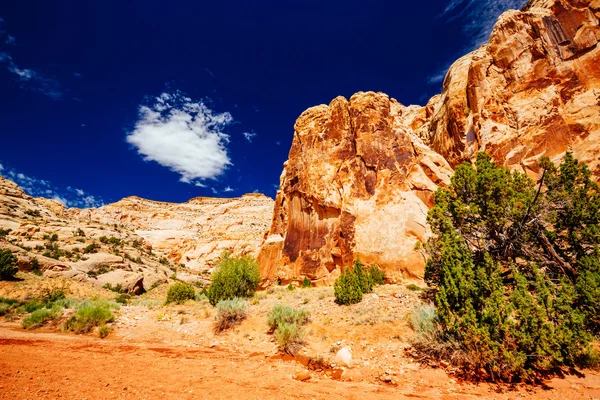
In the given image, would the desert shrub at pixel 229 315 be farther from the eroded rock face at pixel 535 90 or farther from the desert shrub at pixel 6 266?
the eroded rock face at pixel 535 90

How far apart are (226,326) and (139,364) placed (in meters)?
4.40

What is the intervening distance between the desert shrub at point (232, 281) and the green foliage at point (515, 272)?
10.3m

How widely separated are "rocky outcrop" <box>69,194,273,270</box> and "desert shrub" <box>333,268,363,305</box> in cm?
2718

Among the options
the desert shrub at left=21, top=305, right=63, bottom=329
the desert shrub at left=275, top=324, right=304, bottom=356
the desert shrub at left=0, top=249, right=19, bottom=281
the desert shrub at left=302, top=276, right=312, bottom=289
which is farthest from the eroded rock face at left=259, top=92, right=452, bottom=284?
the desert shrub at left=0, top=249, right=19, bottom=281

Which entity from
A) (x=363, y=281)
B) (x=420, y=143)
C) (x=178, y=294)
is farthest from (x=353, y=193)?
(x=178, y=294)

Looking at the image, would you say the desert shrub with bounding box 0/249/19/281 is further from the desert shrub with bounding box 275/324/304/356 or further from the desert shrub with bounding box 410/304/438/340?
the desert shrub with bounding box 410/304/438/340

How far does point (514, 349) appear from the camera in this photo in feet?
19.2

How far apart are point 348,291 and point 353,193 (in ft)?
36.5

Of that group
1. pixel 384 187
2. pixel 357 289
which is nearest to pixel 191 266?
pixel 384 187

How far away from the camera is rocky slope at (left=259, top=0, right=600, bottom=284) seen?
688 inches

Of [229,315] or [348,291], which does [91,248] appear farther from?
[348,291]

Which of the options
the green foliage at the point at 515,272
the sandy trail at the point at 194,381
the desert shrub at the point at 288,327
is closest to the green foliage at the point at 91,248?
the sandy trail at the point at 194,381

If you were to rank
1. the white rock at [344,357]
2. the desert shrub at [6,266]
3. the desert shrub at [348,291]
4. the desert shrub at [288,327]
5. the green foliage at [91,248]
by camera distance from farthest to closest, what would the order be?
the green foliage at [91,248], the desert shrub at [6,266], the desert shrub at [348,291], the desert shrub at [288,327], the white rock at [344,357]

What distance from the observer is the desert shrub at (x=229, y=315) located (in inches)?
436
